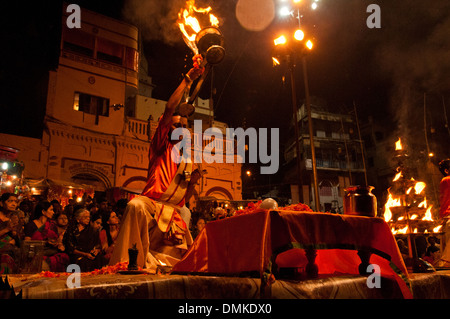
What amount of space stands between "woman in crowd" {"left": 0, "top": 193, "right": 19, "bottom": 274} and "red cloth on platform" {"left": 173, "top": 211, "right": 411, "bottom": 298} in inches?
140

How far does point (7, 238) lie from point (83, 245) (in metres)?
1.54

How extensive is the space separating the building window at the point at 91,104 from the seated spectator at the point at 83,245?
12.9 m

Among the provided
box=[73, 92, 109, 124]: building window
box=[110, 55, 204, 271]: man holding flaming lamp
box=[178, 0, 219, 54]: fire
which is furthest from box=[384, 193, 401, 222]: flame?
box=[73, 92, 109, 124]: building window

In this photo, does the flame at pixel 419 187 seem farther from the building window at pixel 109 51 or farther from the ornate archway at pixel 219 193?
the building window at pixel 109 51

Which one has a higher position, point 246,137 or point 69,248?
point 246,137

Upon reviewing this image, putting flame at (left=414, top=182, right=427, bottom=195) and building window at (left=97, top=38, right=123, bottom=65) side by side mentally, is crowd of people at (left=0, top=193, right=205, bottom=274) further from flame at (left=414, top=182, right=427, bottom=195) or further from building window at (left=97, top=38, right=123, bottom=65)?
building window at (left=97, top=38, right=123, bottom=65)

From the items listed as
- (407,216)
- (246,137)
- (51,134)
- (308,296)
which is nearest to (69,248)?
(308,296)

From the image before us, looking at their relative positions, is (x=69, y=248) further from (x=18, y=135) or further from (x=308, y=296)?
(x=18, y=135)

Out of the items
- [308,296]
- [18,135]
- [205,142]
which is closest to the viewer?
[308,296]

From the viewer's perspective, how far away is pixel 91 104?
1934cm
